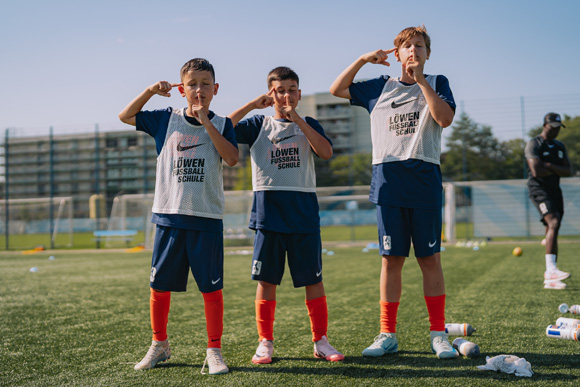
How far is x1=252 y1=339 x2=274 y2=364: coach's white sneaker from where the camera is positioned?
3.03 m

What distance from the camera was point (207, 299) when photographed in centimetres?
305

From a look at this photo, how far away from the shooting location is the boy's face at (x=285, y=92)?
3250 millimetres

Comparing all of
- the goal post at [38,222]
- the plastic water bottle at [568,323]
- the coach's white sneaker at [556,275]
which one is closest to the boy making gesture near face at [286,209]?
the plastic water bottle at [568,323]

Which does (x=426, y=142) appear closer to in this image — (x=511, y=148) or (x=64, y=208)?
(x=511, y=148)

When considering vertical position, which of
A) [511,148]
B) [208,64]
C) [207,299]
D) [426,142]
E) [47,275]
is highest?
[511,148]

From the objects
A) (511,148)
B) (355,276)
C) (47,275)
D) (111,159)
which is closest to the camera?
(355,276)

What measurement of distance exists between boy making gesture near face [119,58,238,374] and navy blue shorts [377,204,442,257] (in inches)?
40.6

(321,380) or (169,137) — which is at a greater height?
(169,137)

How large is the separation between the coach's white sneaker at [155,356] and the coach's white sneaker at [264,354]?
54cm

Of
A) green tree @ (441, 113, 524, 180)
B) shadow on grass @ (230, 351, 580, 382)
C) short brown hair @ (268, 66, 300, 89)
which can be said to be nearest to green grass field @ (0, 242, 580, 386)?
shadow on grass @ (230, 351, 580, 382)

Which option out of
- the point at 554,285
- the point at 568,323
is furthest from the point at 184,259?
the point at 554,285

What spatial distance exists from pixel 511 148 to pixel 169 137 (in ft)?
58.8

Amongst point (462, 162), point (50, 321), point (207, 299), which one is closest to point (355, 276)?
point (50, 321)

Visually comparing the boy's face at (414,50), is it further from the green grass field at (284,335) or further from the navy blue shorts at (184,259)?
the green grass field at (284,335)
